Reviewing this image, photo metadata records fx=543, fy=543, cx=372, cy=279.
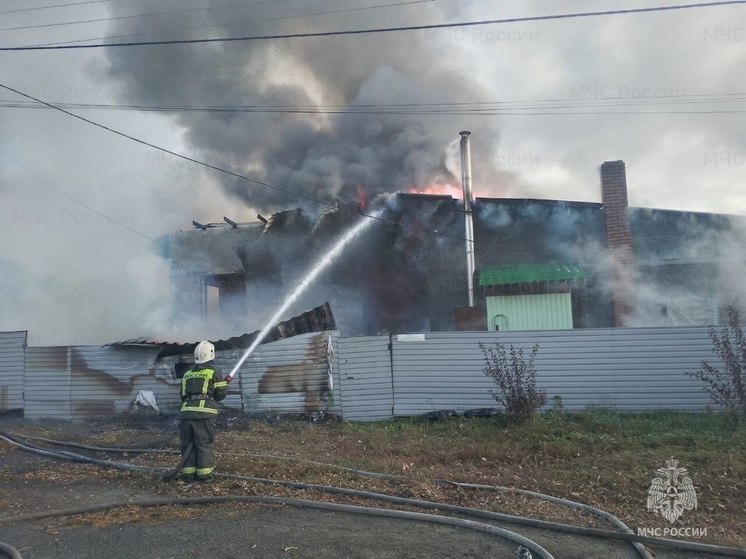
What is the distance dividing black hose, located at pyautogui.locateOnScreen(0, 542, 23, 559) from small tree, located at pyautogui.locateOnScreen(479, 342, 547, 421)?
6.26 meters

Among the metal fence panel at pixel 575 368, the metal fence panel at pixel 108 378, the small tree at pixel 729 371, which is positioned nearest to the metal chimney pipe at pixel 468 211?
the metal fence panel at pixel 575 368

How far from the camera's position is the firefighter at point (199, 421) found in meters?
5.89

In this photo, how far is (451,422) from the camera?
8.80 m

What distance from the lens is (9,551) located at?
411 cm

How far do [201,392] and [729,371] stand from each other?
7.50 m

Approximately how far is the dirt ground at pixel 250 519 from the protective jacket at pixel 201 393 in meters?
0.75

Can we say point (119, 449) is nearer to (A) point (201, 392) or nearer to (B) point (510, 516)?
(A) point (201, 392)

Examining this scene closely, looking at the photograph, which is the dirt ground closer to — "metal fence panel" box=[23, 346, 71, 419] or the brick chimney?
"metal fence panel" box=[23, 346, 71, 419]

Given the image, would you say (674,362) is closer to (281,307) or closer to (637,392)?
(637,392)

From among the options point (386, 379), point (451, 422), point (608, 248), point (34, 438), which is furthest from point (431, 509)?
point (608, 248)

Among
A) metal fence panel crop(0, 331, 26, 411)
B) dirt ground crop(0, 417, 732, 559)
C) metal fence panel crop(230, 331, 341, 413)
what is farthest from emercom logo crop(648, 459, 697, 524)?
metal fence panel crop(0, 331, 26, 411)

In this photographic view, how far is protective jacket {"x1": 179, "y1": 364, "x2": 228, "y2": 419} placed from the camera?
598cm

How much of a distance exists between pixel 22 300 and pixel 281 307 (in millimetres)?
10977

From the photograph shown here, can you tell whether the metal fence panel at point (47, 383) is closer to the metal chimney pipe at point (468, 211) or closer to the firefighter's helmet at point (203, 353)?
the firefighter's helmet at point (203, 353)
